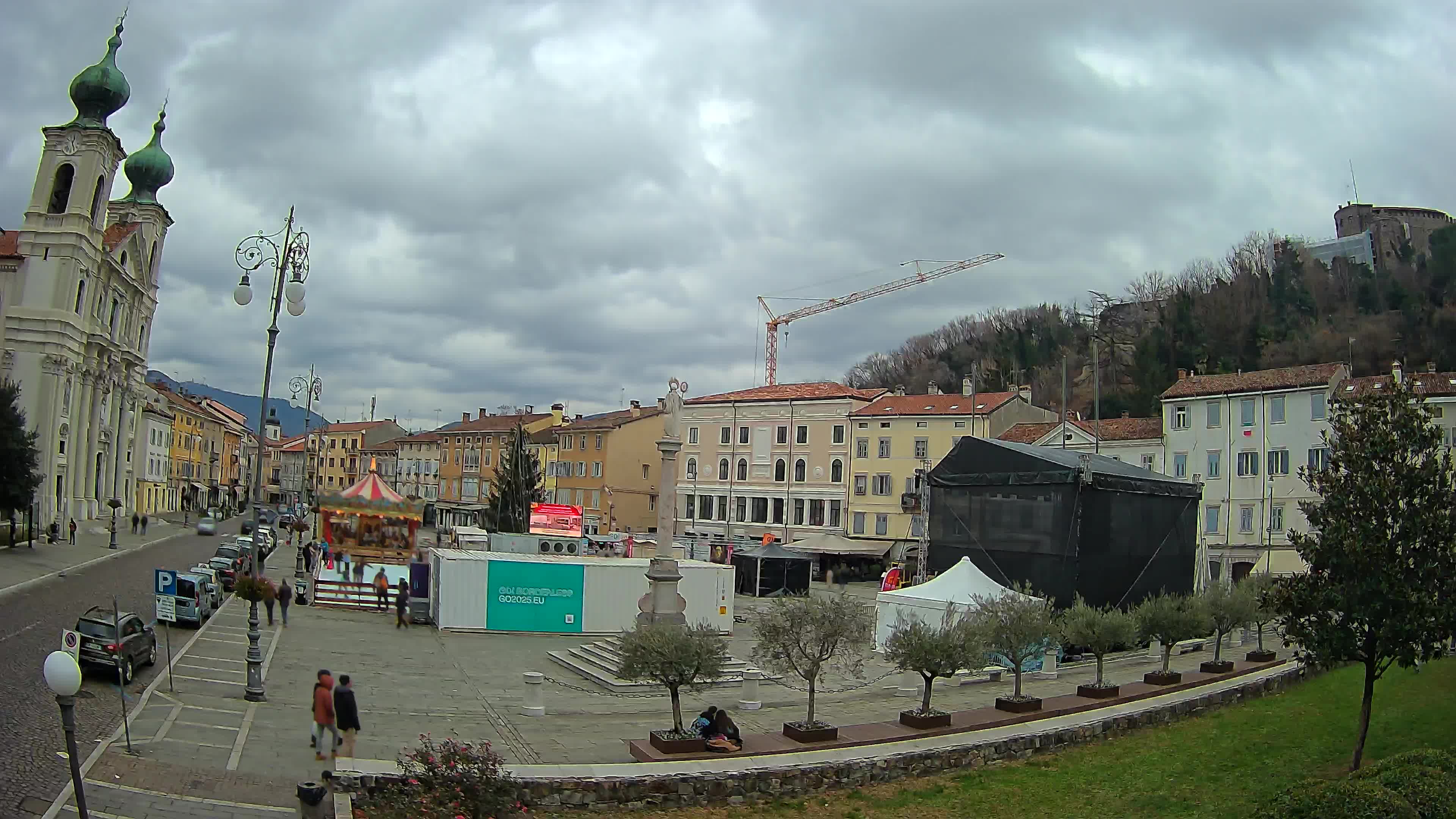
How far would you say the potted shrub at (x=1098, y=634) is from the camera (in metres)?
22.2

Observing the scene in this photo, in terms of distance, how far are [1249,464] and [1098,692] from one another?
3303cm

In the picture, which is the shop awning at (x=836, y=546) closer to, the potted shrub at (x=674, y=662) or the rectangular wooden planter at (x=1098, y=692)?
the rectangular wooden planter at (x=1098, y=692)

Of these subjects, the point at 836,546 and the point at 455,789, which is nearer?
the point at 455,789

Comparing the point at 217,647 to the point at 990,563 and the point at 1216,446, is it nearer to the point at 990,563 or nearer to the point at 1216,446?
the point at 990,563

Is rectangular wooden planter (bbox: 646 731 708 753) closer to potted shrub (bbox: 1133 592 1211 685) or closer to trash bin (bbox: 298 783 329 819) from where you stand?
trash bin (bbox: 298 783 329 819)

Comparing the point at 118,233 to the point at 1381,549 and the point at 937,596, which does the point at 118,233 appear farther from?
the point at 1381,549

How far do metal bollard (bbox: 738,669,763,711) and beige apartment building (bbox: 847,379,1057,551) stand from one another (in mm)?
38553

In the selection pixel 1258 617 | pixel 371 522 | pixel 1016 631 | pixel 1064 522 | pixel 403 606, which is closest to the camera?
pixel 1016 631

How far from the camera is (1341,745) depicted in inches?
683

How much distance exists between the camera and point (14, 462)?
1631 inches

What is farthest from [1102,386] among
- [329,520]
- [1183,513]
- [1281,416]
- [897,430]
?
[329,520]

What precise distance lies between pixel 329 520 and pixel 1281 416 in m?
43.2

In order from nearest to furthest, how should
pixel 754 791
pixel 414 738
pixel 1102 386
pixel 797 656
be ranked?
pixel 754 791, pixel 414 738, pixel 797 656, pixel 1102 386

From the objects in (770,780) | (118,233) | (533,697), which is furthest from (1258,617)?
(118,233)
